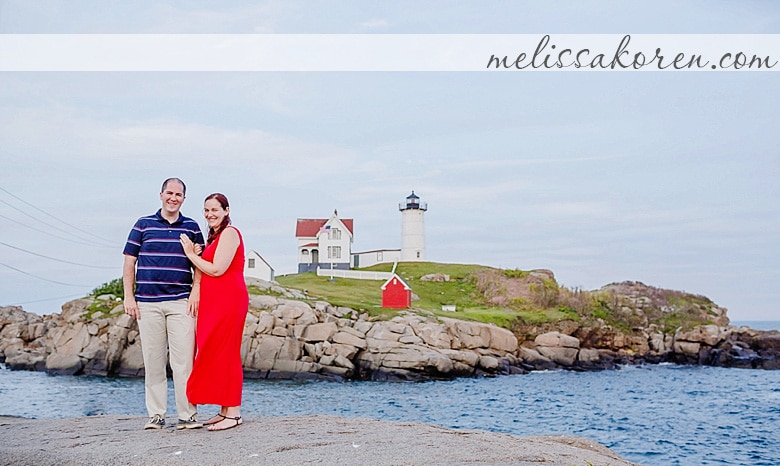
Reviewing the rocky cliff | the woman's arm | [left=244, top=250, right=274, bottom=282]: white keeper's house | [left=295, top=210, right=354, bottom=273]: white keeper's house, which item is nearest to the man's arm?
the woman's arm

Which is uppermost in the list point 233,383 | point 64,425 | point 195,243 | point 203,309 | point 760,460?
point 195,243

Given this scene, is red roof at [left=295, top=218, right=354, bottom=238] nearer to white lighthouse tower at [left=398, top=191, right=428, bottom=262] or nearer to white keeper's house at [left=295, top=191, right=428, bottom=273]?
white keeper's house at [left=295, top=191, right=428, bottom=273]

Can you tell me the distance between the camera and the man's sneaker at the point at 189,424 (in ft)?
22.0

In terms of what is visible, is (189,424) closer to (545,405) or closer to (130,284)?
(130,284)

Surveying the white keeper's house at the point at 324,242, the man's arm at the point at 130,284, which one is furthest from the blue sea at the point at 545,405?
the white keeper's house at the point at 324,242

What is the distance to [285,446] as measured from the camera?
19.1ft

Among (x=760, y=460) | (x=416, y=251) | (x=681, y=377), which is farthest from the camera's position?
(x=416, y=251)

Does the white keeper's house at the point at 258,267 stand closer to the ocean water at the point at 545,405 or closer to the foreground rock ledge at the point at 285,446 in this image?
the ocean water at the point at 545,405

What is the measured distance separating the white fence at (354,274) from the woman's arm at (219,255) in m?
39.8

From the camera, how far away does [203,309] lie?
6699mm

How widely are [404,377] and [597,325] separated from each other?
14.3 m

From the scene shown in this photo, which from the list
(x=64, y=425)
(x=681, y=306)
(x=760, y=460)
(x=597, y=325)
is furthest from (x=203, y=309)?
(x=681, y=306)

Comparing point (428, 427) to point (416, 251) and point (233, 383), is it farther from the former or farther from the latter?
point (416, 251)

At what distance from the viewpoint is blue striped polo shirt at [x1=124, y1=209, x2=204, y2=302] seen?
6.64 meters
